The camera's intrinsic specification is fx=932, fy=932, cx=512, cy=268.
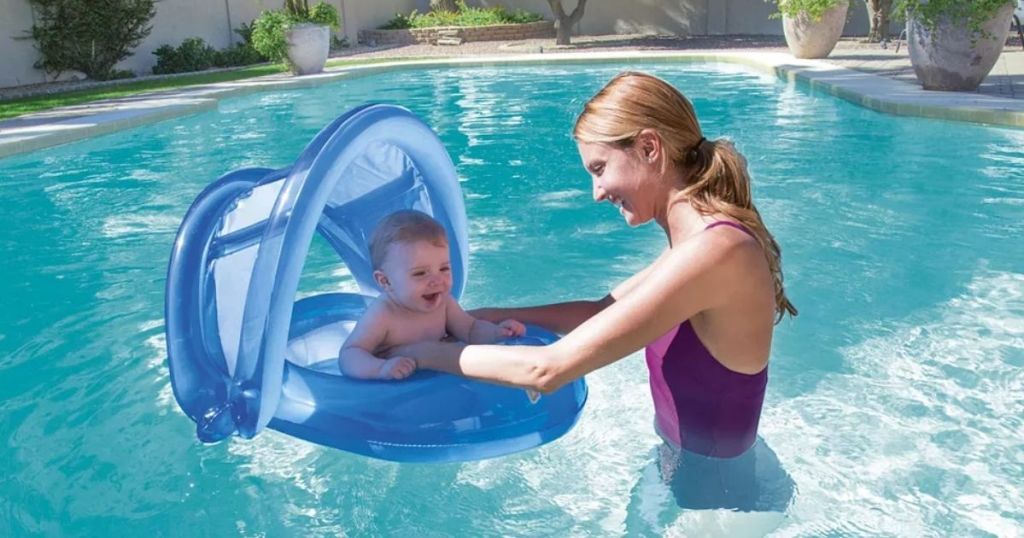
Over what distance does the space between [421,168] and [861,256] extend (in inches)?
157

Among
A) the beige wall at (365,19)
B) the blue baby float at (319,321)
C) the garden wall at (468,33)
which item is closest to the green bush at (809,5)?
the beige wall at (365,19)

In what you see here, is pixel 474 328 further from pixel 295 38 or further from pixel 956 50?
pixel 295 38

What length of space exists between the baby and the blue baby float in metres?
0.10

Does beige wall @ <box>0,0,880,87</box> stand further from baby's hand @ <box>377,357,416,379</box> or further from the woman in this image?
the woman

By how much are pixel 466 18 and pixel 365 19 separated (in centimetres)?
363

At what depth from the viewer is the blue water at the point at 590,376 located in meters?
3.40

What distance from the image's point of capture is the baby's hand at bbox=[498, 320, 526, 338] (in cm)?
287

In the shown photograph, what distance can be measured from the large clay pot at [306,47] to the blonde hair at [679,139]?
55.1 feet

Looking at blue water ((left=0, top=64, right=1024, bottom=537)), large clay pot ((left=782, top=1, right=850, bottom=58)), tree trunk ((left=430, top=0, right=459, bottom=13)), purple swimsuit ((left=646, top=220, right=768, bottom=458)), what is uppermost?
tree trunk ((left=430, top=0, right=459, bottom=13))

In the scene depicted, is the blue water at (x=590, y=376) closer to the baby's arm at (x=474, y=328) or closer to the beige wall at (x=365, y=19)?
the baby's arm at (x=474, y=328)

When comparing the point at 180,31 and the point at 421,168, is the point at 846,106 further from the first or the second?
the point at 180,31

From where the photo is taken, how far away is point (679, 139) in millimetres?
2199

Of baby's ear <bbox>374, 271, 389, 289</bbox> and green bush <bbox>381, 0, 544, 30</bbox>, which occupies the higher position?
green bush <bbox>381, 0, 544, 30</bbox>

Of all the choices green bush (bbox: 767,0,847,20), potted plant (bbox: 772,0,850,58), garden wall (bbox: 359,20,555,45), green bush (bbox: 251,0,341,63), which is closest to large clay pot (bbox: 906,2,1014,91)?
green bush (bbox: 767,0,847,20)
